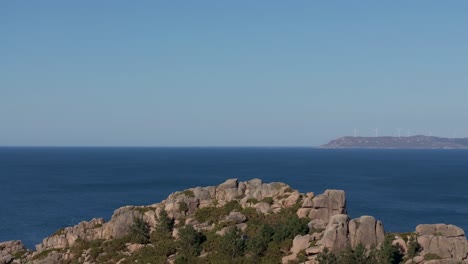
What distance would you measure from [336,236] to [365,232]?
10.4 feet

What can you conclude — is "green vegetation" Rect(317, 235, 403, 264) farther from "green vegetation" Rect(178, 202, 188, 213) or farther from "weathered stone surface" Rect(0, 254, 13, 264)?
"weathered stone surface" Rect(0, 254, 13, 264)

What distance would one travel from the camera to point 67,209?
12756 cm

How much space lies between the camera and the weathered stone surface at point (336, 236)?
1826 inches

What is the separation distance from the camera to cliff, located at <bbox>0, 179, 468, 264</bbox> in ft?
152

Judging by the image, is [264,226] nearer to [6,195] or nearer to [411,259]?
[411,259]

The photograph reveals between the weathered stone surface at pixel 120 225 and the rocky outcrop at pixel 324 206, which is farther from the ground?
the rocky outcrop at pixel 324 206

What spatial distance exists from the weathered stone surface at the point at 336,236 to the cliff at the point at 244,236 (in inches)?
3.6

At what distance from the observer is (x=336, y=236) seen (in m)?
46.7

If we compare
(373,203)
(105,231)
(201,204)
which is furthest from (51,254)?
(373,203)

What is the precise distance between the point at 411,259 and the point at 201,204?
25.3m

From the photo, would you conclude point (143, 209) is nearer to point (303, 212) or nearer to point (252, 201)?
point (252, 201)

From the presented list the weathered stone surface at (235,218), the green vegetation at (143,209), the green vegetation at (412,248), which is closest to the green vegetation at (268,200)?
the weathered stone surface at (235,218)

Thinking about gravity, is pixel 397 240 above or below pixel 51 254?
above

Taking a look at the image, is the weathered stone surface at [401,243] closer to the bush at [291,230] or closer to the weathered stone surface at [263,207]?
the bush at [291,230]
